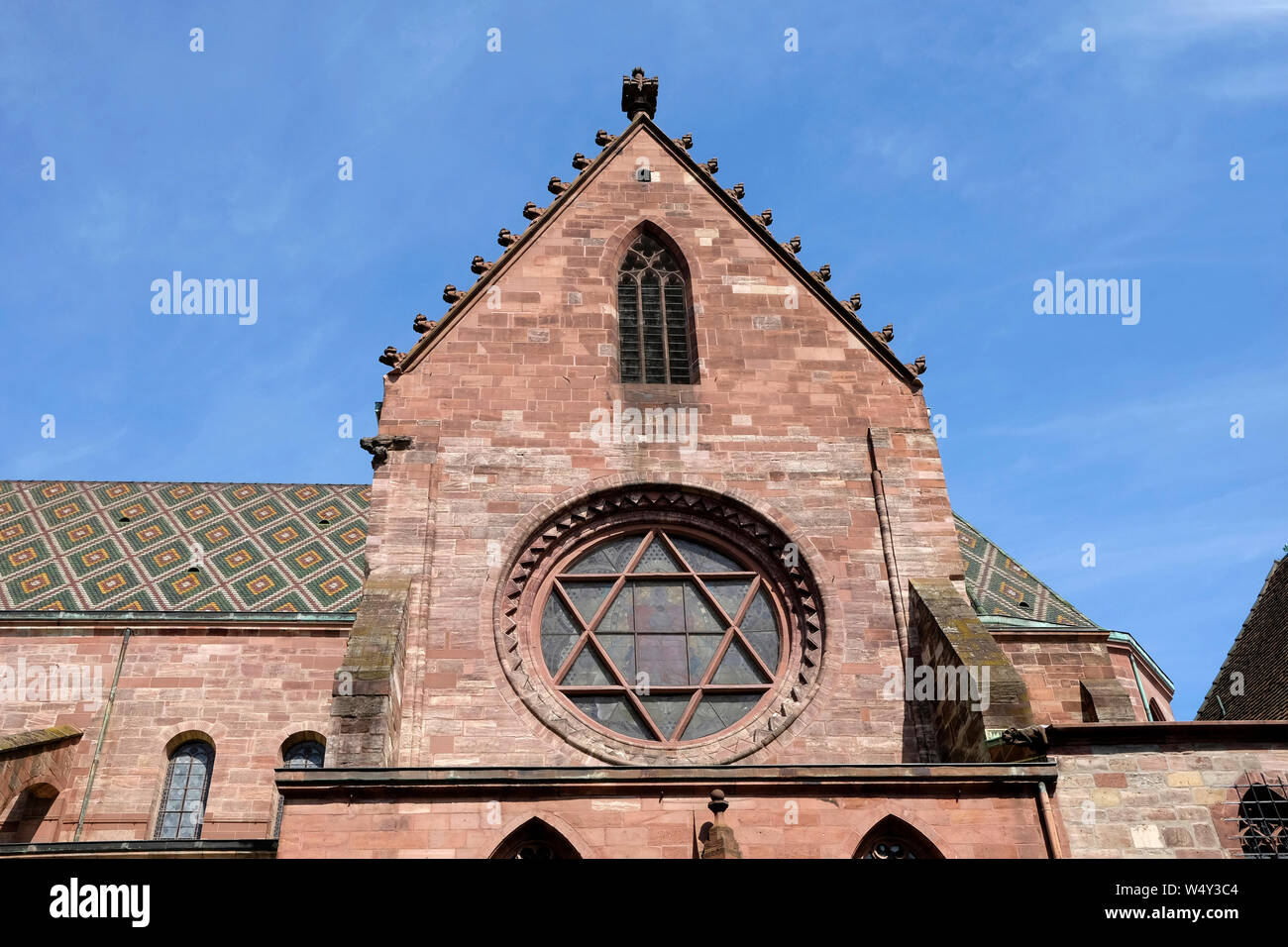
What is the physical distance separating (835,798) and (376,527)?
627 cm

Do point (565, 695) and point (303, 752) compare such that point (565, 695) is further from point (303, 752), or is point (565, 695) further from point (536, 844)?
point (303, 752)

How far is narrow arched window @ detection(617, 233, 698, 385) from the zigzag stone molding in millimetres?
1996

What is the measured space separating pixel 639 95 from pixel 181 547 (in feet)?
40.3

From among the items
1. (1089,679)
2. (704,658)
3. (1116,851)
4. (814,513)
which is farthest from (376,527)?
(1089,679)

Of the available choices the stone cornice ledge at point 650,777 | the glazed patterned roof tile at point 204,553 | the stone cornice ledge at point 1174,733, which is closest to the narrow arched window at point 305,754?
the glazed patterned roof tile at point 204,553

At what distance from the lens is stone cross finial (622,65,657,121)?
67.0ft

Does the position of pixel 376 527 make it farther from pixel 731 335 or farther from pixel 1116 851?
pixel 1116 851

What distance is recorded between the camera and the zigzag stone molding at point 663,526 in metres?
14.1

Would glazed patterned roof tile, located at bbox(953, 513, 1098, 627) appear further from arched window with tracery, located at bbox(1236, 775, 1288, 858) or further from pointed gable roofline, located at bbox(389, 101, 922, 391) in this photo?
arched window with tracery, located at bbox(1236, 775, 1288, 858)

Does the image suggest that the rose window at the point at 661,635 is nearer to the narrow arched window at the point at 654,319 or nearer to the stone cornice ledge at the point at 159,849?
the narrow arched window at the point at 654,319

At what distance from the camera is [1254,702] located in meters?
24.9

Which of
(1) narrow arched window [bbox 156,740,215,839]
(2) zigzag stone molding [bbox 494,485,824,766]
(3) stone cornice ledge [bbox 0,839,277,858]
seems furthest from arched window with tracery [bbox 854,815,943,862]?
(1) narrow arched window [bbox 156,740,215,839]

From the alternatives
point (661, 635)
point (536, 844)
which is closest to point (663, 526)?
point (661, 635)
